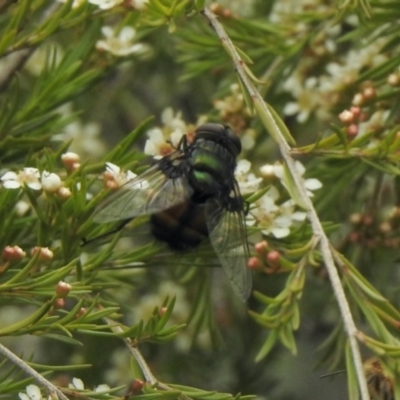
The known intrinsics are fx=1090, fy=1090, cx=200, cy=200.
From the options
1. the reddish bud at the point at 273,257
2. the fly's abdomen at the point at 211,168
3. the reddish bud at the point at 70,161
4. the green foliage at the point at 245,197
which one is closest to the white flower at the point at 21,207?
the green foliage at the point at 245,197

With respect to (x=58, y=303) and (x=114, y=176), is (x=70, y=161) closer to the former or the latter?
(x=114, y=176)

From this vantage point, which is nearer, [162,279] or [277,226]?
[277,226]

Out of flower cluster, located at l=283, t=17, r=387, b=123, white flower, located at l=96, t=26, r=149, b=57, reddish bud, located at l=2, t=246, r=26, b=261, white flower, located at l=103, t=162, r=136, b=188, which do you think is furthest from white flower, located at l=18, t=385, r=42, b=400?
flower cluster, located at l=283, t=17, r=387, b=123

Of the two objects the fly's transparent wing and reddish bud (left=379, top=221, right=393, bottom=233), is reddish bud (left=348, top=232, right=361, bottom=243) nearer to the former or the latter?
reddish bud (left=379, top=221, right=393, bottom=233)

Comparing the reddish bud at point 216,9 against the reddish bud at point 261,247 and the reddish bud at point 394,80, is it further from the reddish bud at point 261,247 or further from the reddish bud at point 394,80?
the reddish bud at point 261,247

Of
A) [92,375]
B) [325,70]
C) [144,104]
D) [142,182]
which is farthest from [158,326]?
[144,104]

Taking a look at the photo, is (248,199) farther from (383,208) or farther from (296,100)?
(383,208)
